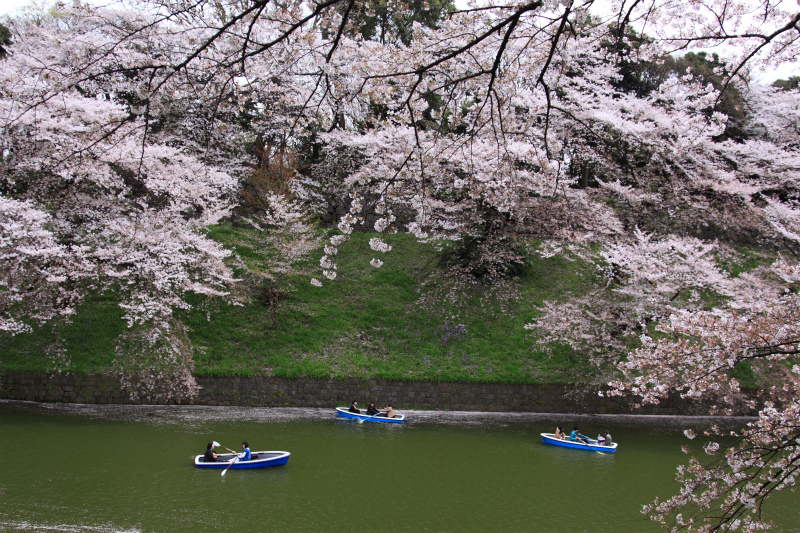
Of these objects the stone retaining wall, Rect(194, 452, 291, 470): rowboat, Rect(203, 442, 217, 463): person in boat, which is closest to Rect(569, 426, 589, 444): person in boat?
the stone retaining wall

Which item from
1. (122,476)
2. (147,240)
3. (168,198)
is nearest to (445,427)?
(122,476)

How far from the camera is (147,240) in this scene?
11930 millimetres

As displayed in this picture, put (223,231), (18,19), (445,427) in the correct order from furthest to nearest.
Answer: (223,231) → (18,19) → (445,427)

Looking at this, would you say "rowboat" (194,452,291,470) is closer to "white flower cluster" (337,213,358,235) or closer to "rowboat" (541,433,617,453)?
"rowboat" (541,433,617,453)

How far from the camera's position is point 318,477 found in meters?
8.32

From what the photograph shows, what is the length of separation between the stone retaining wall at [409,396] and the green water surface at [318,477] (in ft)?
2.44

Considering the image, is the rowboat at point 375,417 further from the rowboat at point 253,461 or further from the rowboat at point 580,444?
the rowboat at point 253,461

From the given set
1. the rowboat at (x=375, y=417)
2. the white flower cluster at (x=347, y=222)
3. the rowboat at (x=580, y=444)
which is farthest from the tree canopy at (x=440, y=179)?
the rowboat at (x=375, y=417)

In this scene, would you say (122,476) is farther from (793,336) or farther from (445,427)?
(793,336)

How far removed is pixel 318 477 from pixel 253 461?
4.03 ft

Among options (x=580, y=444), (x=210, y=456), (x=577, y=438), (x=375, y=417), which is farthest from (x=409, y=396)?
(x=210, y=456)

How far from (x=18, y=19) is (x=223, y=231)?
10354mm

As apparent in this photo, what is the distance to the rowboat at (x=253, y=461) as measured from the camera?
856 centimetres

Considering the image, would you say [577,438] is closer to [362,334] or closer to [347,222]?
[362,334]
